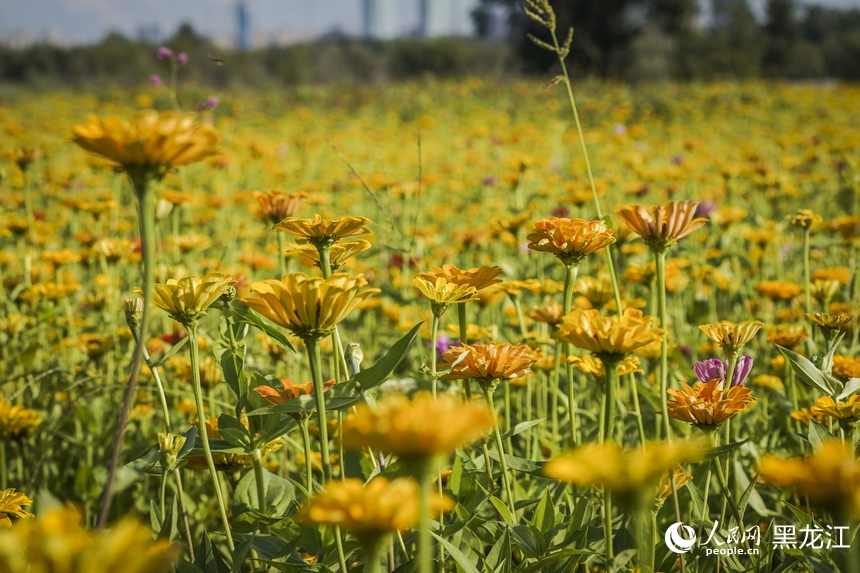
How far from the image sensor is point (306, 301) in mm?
559

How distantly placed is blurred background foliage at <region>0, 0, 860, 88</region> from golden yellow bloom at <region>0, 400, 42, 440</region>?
941cm

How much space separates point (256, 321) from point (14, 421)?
61 centimetres

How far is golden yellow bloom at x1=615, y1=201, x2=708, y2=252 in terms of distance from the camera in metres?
0.75

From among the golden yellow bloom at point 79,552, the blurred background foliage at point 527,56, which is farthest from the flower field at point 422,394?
the blurred background foliage at point 527,56

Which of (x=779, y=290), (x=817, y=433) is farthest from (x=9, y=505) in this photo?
(x=779, y=290)

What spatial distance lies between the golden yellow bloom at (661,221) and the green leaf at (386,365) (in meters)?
0.32

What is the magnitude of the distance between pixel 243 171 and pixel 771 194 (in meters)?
3.29

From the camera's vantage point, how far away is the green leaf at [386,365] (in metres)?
0.60

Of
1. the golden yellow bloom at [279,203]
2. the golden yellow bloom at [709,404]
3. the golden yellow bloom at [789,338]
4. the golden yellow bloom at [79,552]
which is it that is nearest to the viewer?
the golden yellow bloom at [79,552]

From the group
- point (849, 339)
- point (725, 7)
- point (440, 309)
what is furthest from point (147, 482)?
point (725, 7)

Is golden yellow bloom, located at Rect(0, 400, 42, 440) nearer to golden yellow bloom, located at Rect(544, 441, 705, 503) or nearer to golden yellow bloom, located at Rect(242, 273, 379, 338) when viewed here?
golden yellow bloom, located at Rect(242, 273, 379, 338)

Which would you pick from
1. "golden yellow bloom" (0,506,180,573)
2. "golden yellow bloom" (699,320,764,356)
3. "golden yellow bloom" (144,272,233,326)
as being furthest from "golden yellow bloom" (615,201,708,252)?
"golden yellow bloom" (0,506,180,573)

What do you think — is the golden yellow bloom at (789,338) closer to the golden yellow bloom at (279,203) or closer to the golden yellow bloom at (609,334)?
the golden yellow bloom at (609,334)

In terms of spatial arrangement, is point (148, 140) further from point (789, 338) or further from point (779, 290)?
point (779, 290)
